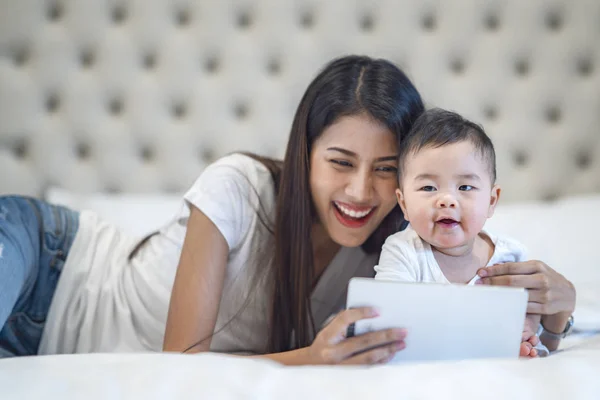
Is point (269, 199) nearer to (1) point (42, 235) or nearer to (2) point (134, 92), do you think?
(1) point (42, 235)

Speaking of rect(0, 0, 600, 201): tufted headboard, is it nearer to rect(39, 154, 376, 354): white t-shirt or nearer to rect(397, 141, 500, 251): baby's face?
rect(39, 154, 376, 354): white t-shirt

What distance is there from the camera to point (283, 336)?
3.83 feet

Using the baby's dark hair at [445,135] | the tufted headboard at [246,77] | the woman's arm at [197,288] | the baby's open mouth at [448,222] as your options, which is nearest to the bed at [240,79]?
the tufted headboard at [246,77]

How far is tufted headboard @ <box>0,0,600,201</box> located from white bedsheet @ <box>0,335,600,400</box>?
1428 mm

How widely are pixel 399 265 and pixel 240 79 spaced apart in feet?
4.54

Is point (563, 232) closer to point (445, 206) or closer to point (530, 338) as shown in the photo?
point (530, 338)

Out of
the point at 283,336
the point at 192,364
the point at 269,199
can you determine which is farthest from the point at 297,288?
the point at 192,364

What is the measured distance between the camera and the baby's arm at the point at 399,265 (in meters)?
0.89

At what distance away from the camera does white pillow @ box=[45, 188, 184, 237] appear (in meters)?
1.83

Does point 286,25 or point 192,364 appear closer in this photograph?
point 192,364

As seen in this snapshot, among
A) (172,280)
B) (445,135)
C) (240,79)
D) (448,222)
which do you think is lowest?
(172,280)

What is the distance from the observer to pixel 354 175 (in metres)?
1.07

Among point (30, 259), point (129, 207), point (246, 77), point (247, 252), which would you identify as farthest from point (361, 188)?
point (246, 77)

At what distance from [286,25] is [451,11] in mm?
605
